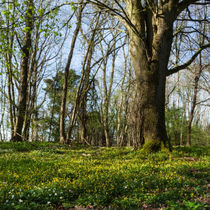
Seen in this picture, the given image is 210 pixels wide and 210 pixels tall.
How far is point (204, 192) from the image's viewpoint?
4.26 meters

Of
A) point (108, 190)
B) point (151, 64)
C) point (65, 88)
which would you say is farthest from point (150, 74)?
point (65, 88)

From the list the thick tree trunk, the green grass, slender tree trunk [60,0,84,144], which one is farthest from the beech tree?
slender tree trunk [60,0,84,144]

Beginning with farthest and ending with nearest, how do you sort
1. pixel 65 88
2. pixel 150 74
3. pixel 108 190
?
pixel 65 88
pixel 150 74
pixel 108 190

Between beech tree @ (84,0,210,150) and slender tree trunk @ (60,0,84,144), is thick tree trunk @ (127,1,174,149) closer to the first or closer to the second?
beech tree @ (84,0,210,150)

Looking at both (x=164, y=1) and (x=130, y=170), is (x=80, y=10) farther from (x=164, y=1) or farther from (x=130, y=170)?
(x=130, y=170)

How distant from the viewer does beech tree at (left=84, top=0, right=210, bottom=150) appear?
31.3ft

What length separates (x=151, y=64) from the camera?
33.1 ft

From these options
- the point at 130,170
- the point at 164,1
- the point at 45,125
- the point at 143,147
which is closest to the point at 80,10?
the point at 164,1

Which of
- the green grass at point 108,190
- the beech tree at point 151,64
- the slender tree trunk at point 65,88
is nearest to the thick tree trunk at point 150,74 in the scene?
the beech tree at point 151,64

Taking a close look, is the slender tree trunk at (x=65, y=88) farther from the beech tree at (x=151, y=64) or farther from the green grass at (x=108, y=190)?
the green grass at (x=108, y=190)

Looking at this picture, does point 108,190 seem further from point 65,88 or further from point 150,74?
point 65,88

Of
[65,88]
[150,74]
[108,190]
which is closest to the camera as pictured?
[108,190]

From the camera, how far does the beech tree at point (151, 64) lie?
31.3 feet

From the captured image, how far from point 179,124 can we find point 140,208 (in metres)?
31.3
